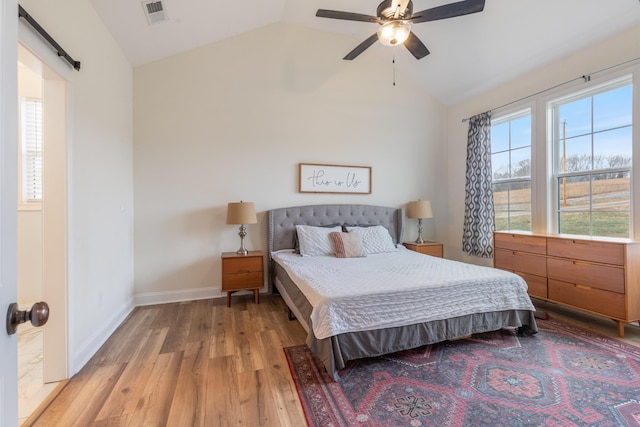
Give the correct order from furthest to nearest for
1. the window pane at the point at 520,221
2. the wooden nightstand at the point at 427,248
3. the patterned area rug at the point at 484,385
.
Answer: the wooden nightstand at the point at 427,248
the window pane at the point at 520,221
the patterned area rug at the point at 484,385

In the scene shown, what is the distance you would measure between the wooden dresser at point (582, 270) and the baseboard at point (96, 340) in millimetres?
4229

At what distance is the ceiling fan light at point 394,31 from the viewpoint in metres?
2.27

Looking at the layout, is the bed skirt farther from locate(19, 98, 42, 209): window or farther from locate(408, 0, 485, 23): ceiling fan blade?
locate(19, 98, 42, 209): window

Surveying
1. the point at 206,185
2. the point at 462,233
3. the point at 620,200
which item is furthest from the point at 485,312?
the point at 206,185

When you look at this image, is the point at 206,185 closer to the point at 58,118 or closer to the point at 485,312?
the point at 58,118

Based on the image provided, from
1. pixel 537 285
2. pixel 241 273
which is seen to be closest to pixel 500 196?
pixel 537 285

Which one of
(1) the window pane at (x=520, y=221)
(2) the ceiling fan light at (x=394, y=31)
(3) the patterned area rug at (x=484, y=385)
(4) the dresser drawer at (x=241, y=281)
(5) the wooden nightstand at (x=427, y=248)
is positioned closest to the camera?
(3) the patterned area rug at (x=484, y=385)

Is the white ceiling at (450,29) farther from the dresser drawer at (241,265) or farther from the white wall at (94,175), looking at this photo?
the dresser drawer at (241,265)

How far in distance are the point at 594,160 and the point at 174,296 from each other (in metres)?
5.06

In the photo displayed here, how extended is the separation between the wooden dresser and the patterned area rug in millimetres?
328

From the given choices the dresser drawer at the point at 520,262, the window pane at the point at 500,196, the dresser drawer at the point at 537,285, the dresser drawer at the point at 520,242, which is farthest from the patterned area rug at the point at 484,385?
the window pane at the point at 500,196

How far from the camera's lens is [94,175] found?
2.35m

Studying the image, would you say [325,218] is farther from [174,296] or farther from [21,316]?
[21,316]

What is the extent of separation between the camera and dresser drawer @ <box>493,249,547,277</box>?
3029 millimetres
